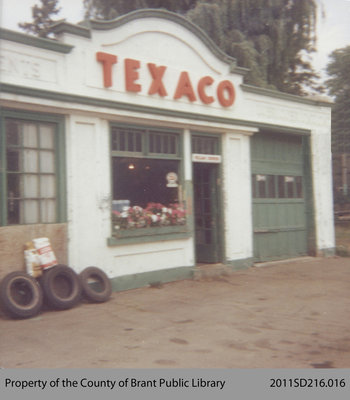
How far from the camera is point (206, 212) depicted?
10281mm

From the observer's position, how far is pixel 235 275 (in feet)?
31.8

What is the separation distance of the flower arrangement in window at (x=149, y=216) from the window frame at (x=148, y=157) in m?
0.09

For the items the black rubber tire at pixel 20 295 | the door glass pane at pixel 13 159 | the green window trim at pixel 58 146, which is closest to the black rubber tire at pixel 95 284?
the black rubber tire at pixel 20 295

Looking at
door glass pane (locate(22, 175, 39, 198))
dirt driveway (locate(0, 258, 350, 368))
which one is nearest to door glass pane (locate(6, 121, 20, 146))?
door glass pane (locate(22, 175, 39, 198))

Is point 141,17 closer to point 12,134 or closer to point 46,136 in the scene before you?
point 46,136

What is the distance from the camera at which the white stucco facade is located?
715 centimetres

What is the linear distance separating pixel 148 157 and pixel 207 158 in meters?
Result: 1.52

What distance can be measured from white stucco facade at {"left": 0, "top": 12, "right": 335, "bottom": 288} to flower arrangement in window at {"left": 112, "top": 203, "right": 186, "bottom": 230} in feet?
0.67

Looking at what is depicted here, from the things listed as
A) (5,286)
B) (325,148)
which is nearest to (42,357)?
(5,286)

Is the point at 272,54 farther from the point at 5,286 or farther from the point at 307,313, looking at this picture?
the point at 5,286

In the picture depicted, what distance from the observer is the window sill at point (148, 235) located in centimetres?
799

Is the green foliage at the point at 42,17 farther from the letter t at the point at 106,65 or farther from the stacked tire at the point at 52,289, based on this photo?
the stacked tire at the point at 52,289

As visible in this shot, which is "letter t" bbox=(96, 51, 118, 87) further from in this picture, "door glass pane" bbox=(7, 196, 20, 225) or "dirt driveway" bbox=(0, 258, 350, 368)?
"dirt driveway" bbox=(0, 258, 350, 368)

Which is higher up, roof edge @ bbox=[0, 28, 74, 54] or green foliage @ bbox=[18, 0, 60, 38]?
green foliage @ bbox=[18, 0, 60, 38]
